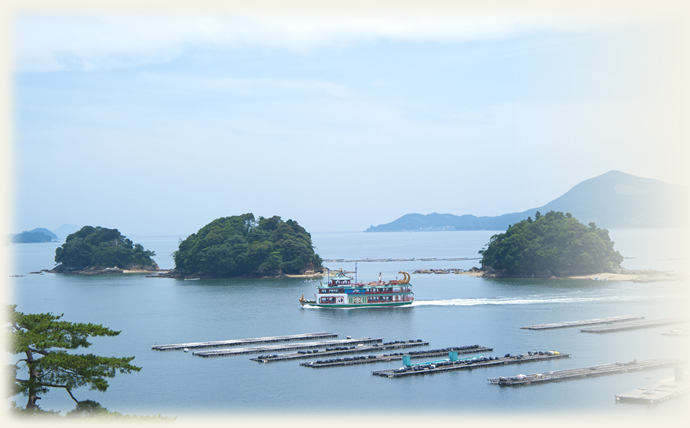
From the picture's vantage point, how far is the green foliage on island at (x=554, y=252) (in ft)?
346

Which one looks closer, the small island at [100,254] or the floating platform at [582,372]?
the floating platform at [582,372]

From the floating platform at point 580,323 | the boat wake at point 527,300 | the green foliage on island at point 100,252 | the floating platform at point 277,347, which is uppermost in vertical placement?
the green foliage on island at point 100,252

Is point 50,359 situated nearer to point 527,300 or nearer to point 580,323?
point 580,323

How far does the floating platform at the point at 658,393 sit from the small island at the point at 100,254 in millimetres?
116582

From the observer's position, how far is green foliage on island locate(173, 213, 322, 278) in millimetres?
118062

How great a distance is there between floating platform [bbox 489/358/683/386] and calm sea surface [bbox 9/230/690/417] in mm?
725

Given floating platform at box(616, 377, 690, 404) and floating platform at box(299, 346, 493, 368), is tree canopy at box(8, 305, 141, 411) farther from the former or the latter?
floating platform at box(616, 377, 690, 404)

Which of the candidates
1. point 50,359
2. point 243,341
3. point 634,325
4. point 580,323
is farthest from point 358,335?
point 50,359

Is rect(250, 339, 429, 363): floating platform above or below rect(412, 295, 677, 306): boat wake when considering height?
below

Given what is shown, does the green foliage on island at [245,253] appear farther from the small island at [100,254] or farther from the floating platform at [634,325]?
the floating platform at [634,325]

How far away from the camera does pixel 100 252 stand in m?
136

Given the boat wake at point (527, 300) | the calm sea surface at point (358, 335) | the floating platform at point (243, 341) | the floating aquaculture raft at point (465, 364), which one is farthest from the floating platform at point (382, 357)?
the boat wake at point (527, 300)

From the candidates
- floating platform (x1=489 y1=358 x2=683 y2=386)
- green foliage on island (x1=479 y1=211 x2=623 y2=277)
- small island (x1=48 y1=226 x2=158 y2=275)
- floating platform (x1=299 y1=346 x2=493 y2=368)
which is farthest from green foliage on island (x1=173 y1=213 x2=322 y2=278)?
floating platform (x1=489 y1=358 x2=683 y2=386)

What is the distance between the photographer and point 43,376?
21.2 metres
